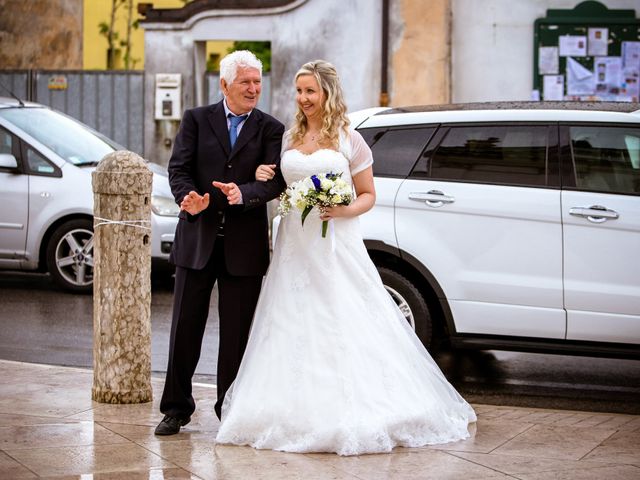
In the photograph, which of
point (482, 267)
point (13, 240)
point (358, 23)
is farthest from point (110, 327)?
point (358, 23)

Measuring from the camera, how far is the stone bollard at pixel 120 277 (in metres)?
7.52

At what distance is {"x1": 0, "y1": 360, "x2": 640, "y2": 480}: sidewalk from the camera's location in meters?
6.06

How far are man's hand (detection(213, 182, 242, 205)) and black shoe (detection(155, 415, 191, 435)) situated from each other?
3.98ft

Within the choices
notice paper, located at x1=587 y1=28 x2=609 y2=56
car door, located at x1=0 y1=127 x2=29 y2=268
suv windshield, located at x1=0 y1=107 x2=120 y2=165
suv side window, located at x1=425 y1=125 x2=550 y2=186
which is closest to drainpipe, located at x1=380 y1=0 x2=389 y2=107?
notice paper, located at x1=587 y1=28 x2=609 y2=56

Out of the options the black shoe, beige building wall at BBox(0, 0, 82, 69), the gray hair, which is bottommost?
the black shoe

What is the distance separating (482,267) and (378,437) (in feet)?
7.13

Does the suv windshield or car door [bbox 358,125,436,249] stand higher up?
the suv windshield

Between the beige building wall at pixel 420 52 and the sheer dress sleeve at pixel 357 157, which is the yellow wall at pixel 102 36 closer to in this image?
the beige building wall at pixel 420 52

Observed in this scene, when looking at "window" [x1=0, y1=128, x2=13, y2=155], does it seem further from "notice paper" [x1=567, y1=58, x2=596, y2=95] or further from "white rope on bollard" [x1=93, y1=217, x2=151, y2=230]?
"notice paper" [x1=567, y1=58, x2=596, y2=95]

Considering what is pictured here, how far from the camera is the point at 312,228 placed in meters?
6.86

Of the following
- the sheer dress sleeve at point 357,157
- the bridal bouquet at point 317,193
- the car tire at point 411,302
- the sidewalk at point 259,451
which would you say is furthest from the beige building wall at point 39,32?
the bridal bouquet at point 317,193

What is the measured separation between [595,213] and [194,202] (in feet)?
9.37

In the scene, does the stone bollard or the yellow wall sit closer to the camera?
the stone bollard

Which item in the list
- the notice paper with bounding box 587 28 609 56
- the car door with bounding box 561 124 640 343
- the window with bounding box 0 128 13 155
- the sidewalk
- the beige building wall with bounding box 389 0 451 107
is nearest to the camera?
the sidewalk
